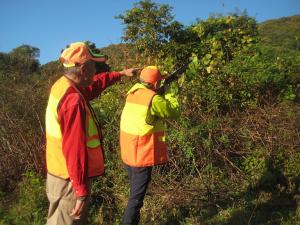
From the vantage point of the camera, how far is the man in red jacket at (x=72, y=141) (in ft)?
9.63

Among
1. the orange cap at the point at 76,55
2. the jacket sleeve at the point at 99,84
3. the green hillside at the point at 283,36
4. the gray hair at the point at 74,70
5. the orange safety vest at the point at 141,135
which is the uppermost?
the green hillside at the point at 283,36

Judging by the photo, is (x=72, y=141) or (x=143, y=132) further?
(x=143, y=132)

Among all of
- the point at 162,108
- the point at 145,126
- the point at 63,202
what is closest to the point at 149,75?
the point at 162,108

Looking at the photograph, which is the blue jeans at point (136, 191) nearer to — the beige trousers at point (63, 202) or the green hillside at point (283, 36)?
the beige trousers at point (63, 202)

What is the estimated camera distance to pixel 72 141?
9.60 feet

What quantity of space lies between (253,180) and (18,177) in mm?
3878

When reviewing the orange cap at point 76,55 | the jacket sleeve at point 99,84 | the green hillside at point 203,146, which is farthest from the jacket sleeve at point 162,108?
the green hillside at point 203,146

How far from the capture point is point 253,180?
229 inches

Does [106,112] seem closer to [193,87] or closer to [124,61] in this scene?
[193,87]

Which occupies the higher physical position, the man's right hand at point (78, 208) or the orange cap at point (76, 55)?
the orange cap at point (76, 55)

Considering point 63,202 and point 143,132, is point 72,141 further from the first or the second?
point 143,132

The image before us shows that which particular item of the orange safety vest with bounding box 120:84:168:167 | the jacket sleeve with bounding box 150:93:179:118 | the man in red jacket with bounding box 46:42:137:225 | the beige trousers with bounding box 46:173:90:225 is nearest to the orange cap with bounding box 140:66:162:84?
the orange safety vest with bounding box 120:84:168:167

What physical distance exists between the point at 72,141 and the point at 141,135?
4.81ft

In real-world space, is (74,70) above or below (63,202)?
above
